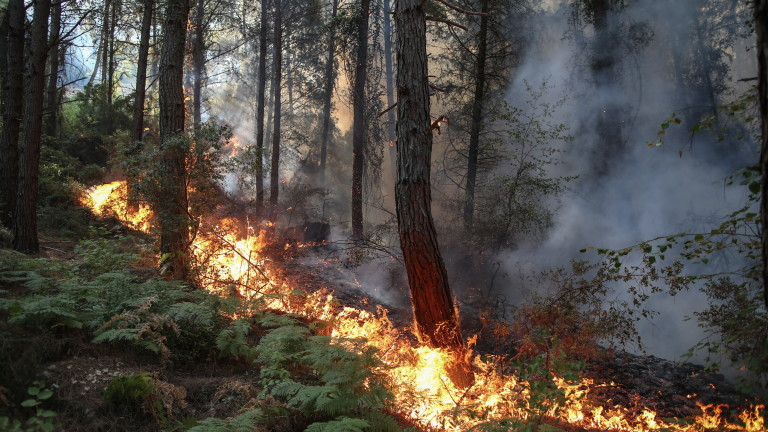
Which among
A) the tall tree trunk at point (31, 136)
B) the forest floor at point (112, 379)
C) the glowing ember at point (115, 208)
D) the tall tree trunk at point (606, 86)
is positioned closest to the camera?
the forest floor at point (112, 379)

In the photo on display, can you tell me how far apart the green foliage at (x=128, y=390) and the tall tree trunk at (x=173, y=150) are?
163 inches

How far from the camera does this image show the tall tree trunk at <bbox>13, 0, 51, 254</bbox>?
8203 millimetres

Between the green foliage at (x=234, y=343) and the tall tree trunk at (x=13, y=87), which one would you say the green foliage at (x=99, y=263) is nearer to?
the green foliage at (x=234, y=343)

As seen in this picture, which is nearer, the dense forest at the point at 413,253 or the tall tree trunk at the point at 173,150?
the dense forest at the point at 413,253

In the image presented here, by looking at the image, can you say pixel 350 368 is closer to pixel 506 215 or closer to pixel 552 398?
pixel 552 398

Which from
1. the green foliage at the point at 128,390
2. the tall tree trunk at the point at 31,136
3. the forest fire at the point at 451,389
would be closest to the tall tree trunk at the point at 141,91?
the tall tree trunk at the point at 31,136

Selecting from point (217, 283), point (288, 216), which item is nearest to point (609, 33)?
point (288, 216)

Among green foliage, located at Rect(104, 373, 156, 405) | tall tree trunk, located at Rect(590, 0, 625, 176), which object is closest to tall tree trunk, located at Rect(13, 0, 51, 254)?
green foliage, located at Rect(104, 373, 156, 405)

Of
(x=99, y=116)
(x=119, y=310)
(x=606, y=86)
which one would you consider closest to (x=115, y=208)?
(x=99, y=116)

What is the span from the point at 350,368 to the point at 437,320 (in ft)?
8.51

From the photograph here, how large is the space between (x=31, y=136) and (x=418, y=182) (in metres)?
7.29

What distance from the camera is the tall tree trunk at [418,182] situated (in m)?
6.26

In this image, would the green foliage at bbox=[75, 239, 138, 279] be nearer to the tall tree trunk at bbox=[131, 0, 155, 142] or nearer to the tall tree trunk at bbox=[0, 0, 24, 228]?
the tall tree trunk at bbox=[0, 0, 24, 228]

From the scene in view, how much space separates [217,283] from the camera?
7.91 m
